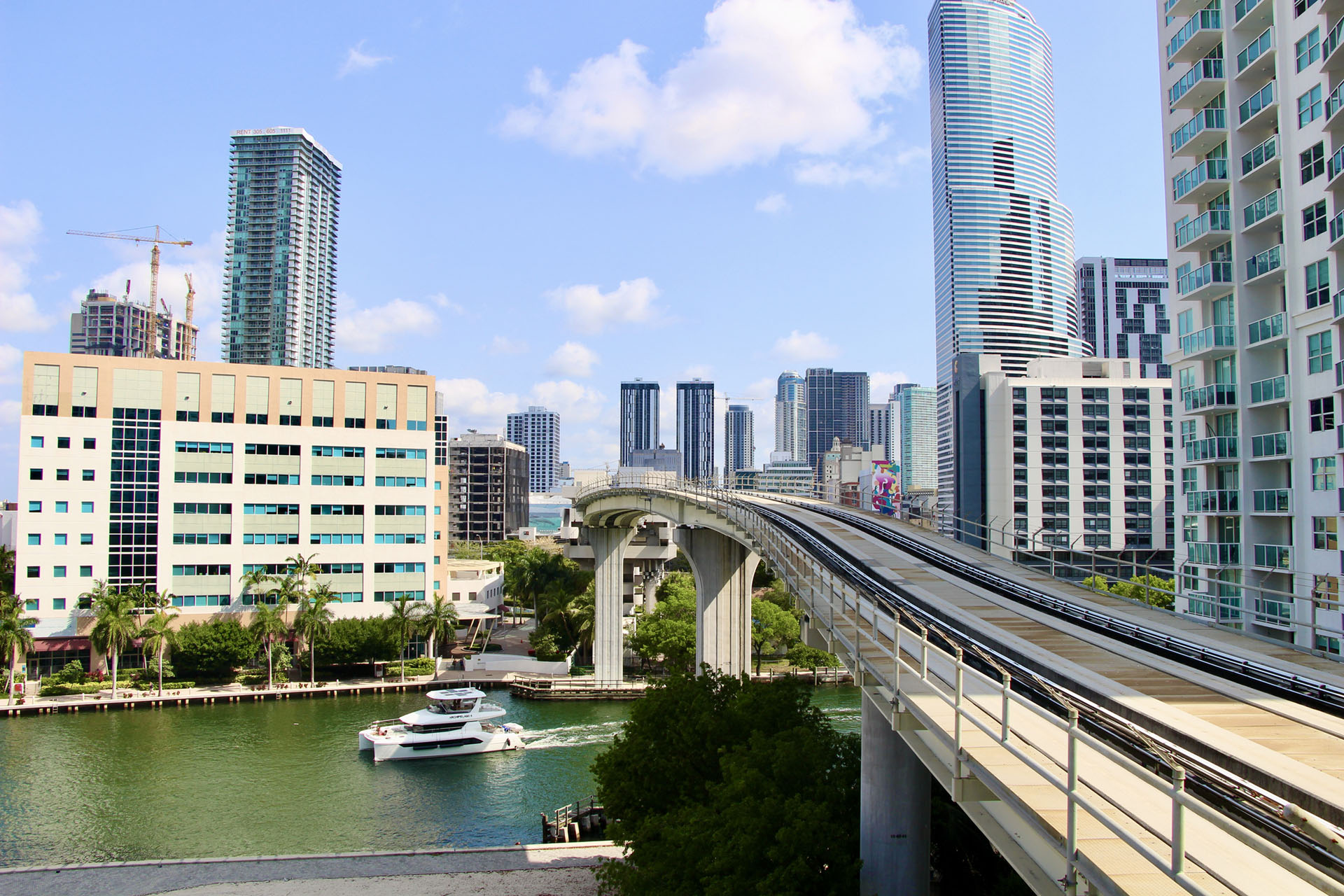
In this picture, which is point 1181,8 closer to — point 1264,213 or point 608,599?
point 1264,213

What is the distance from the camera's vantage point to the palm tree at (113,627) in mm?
56625

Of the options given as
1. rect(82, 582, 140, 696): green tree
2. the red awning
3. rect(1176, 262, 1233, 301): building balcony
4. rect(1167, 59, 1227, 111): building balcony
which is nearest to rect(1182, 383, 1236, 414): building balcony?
rect(1176, 262, 1233, 301): building balcony

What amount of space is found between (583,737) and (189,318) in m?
102

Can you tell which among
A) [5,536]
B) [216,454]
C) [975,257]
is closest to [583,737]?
[216,454]

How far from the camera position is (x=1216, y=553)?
39188mm

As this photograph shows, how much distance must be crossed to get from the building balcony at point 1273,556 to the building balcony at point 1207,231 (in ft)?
46.8

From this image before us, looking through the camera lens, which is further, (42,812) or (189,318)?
(189,318)

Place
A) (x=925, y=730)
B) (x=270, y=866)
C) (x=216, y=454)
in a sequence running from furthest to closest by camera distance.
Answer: (x=216, y=454), (x=270, y=866), (x=925, y=730)

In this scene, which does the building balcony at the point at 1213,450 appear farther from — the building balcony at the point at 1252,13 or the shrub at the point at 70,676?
the shrub at the point at 70,676

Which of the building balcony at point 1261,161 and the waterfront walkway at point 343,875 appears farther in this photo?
the building balcony at point 1261,161

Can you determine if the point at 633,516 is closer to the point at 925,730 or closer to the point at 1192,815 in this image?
the point at 925,730

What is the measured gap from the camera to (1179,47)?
4078 centimetres

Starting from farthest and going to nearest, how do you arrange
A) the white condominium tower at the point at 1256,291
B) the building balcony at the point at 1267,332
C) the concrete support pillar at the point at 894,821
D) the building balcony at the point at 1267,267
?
the building balcony at the point at 1267,267 → the building balcony at the point at 1267,332 → the white condominium tower at the point at 1256,291 → the concrete support pillar at the point at 894,821

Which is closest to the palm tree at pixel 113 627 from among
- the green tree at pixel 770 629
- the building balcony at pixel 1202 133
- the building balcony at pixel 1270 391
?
the green tree at pixel 770 629
